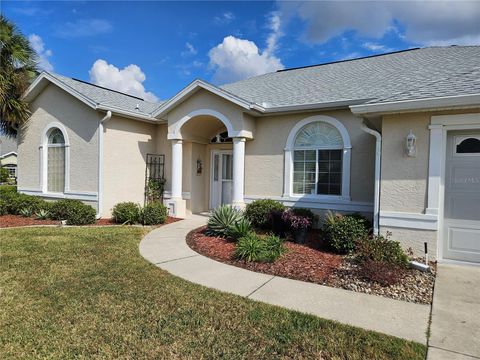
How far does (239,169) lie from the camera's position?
10.8 metres

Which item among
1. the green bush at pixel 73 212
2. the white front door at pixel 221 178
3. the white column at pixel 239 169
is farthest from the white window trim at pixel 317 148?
the green bush at pixel 73 212

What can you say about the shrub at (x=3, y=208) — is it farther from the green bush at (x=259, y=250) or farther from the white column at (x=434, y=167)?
the white column at (x=434, y=167)

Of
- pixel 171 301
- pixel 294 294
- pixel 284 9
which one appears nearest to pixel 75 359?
pixel 171 301

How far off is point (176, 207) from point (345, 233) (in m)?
6.97

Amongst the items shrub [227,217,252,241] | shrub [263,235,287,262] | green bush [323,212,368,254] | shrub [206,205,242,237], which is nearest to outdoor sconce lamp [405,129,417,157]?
green bush [323,212,368,254]

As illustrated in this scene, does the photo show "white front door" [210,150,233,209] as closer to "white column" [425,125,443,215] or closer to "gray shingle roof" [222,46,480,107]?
"gray shingle roof" [222,46,480,107]

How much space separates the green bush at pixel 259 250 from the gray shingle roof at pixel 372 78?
4.10m

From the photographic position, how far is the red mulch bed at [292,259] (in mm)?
5910

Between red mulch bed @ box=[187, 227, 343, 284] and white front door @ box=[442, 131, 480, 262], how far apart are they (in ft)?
7.83

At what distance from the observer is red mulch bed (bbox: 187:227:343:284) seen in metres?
5.91

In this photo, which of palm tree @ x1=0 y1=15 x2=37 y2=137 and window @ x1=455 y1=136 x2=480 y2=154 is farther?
palm tree @ x1=0 y1=15 x2=37 y2=137

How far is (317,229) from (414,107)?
187 inches

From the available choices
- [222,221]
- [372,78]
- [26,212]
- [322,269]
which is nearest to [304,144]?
[372,78]

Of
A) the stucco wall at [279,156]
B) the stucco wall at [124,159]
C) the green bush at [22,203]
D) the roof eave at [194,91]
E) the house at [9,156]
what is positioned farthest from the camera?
the house at [9,156]
